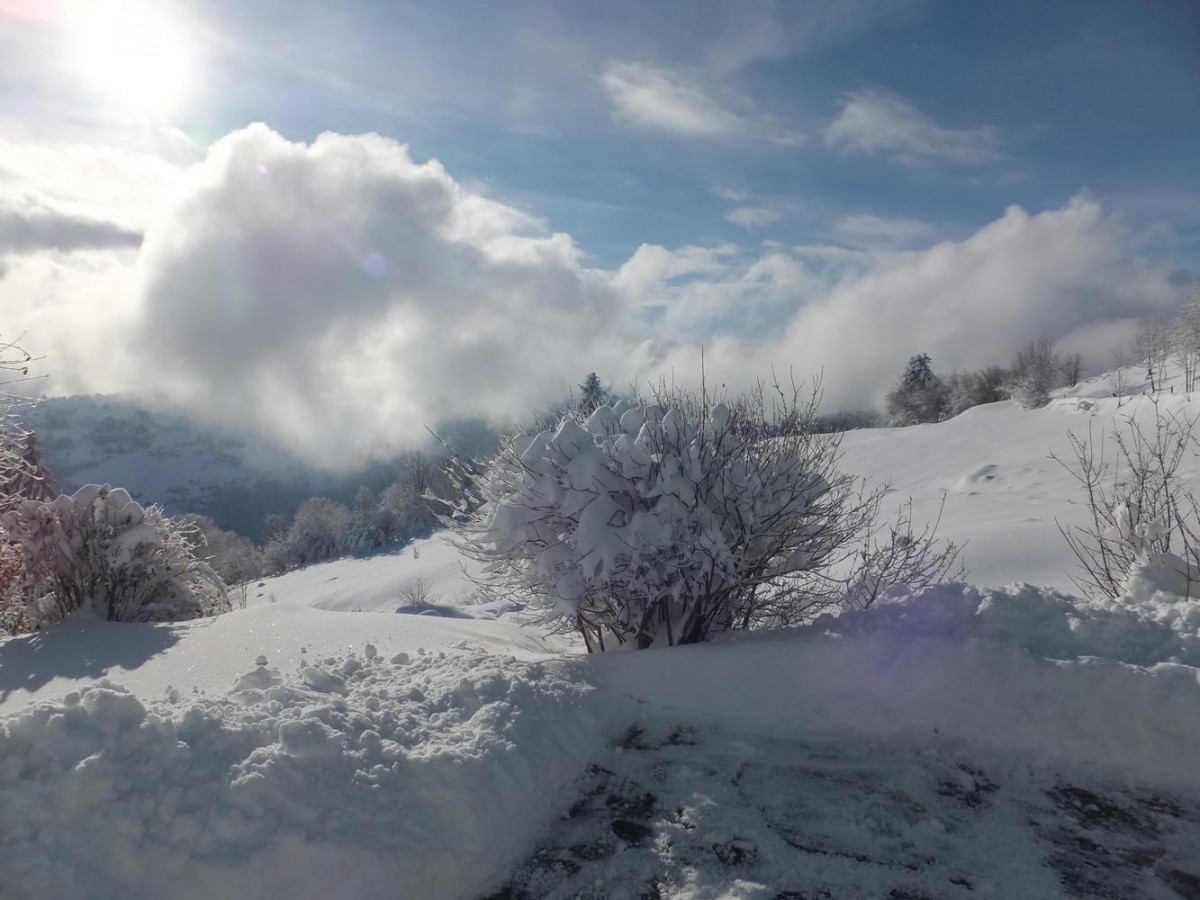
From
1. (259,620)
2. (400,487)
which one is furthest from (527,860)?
(400,487)

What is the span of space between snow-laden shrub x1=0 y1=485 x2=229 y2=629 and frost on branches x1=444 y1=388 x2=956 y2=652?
4213 mm

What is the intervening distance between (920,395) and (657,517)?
59.2 metres

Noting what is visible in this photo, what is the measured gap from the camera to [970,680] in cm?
464

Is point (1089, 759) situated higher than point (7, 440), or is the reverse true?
point (7, 440)

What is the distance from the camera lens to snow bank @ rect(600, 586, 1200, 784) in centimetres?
425

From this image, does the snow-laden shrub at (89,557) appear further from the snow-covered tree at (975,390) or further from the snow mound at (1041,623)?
the snow-covered tree at (975,390)

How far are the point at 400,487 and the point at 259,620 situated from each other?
194 feet

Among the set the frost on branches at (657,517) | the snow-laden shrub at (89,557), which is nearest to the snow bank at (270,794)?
the frost on branches at (657,517)

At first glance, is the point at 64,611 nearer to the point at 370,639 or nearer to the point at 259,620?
the point at 259,620

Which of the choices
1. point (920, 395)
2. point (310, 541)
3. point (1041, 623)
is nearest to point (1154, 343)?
point (920, 395)

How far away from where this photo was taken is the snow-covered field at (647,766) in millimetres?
3088

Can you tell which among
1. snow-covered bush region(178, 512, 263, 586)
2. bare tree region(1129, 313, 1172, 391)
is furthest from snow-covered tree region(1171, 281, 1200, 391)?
snow-covered bush region(178, 512, 263, 586)

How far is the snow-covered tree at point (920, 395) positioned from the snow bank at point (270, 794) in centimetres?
6116

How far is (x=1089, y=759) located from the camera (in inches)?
166
